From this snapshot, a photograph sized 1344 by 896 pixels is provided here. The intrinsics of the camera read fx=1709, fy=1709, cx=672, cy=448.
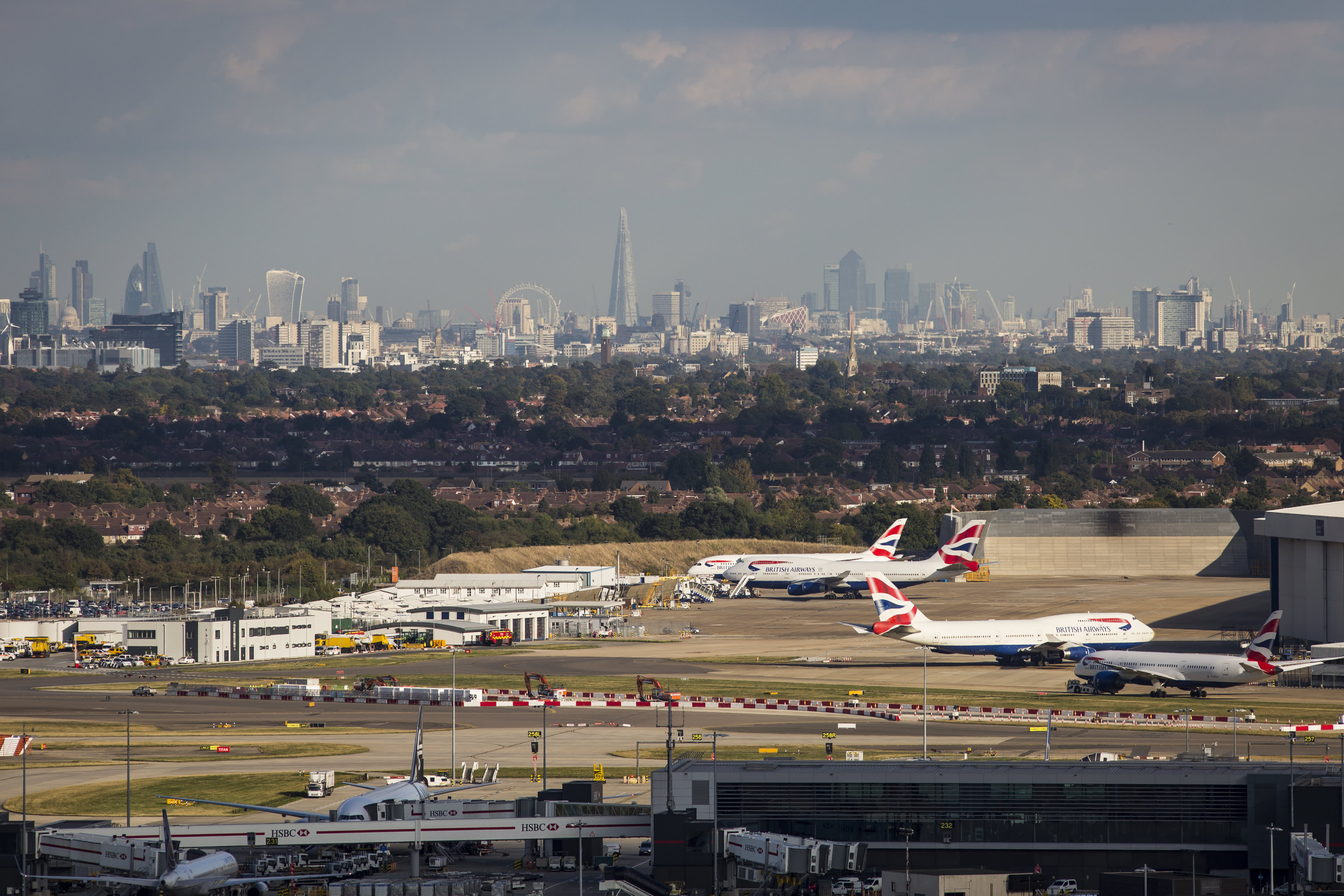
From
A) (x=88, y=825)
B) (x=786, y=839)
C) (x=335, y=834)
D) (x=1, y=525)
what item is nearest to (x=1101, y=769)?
(x=786, y=839)

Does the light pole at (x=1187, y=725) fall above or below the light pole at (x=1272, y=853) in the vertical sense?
below

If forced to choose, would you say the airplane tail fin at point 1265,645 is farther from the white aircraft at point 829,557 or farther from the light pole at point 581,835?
the white aircraft at point 829,557

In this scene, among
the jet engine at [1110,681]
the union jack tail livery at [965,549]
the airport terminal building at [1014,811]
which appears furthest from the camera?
the union jack tail livery at [965,549]

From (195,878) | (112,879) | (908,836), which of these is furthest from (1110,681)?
(112,879)

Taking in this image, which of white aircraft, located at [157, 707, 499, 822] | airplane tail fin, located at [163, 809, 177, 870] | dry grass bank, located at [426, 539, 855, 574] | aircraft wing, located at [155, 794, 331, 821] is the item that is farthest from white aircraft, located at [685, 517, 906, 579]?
airplane tail fin, located at [163, 809, 177, 870]

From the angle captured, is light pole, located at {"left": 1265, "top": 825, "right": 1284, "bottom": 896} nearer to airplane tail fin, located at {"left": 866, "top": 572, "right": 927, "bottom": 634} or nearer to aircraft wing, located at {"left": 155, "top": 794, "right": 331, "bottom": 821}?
aircraft wing, located at {"left": 155, "top": 794, "right": 331, "bottom": 821}

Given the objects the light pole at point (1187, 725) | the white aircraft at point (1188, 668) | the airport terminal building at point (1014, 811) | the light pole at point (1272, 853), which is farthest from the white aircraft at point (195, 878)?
the white aircraft at point (1188, 668)

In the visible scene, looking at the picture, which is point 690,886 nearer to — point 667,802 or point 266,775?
point 667,802
